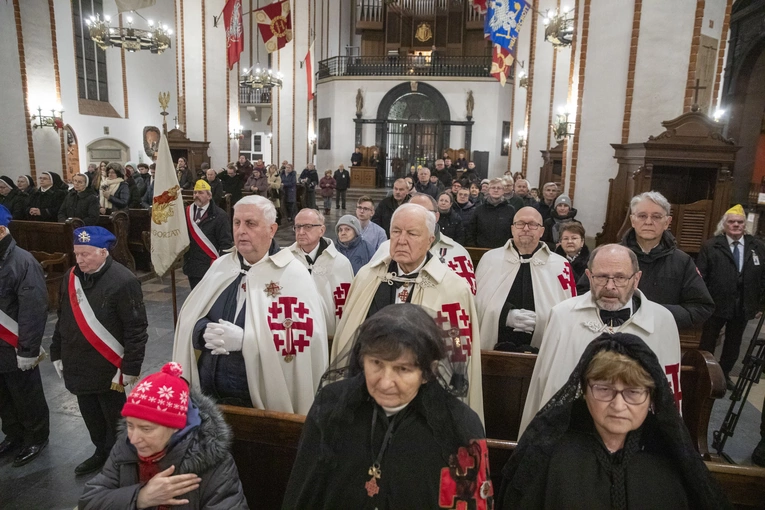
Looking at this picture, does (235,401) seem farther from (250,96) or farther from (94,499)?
(250,96)

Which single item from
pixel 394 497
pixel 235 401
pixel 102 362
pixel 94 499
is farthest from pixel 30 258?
pixel 394 497

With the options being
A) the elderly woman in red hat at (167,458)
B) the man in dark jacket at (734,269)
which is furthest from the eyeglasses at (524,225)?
the elderly woman in red hat at (167,458)

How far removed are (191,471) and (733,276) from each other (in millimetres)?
5238

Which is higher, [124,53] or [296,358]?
[124,53]

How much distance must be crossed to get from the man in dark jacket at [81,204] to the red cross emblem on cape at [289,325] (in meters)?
6.24

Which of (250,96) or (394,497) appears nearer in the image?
(394,497)

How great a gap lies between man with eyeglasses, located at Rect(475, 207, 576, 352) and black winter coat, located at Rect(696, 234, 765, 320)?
2.23 m

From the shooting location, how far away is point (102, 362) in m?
3.45

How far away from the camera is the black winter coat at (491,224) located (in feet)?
21.5

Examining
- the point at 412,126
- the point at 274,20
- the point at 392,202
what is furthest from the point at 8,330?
the point at 412,126

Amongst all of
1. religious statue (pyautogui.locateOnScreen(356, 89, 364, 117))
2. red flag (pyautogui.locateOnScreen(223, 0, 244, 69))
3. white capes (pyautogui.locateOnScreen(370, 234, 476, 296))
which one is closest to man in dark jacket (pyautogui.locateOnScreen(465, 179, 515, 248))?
white capes (pyautogui.locateOnScreen(370, 234, 476, 296))

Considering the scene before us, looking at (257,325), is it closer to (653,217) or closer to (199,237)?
(653,217)

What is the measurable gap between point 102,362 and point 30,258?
42.7 inches

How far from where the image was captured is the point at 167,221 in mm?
5449
